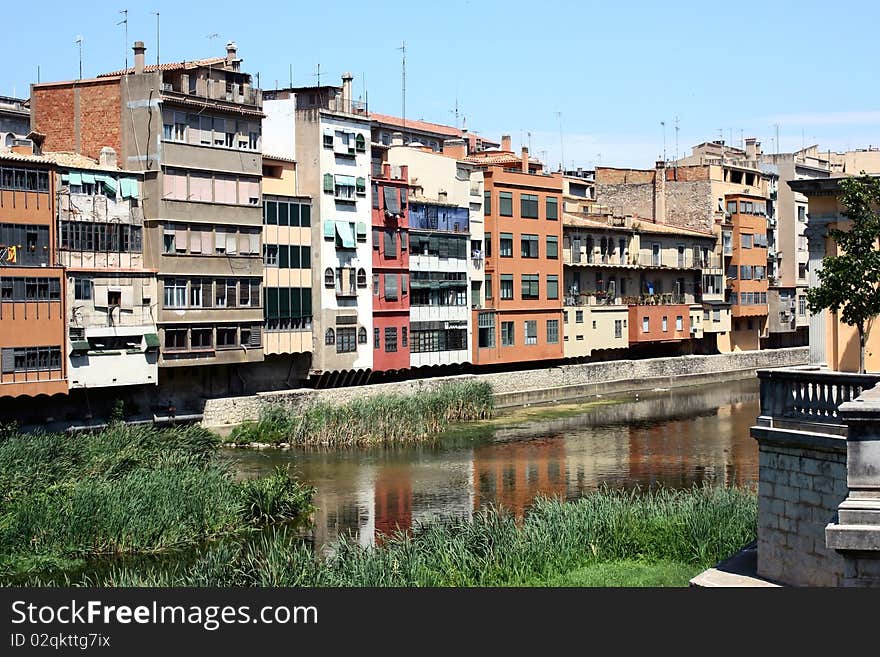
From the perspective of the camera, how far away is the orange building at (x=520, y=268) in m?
62.6

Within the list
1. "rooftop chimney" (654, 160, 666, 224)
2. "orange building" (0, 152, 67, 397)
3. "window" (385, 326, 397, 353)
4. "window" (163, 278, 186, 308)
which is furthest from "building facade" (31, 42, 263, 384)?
"rooftop chimney" (654, 160, 666, 224)

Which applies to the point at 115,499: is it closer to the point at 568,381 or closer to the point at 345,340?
the point at 345,340

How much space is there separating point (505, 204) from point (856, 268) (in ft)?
138

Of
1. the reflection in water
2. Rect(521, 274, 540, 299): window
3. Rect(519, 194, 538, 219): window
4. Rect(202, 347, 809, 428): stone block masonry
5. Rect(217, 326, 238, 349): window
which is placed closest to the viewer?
the reflection in water

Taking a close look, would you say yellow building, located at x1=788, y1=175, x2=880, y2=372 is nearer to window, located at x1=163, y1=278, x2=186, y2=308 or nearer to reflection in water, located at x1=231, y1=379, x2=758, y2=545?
reflection in water, located at x1=231, y1=379, x2=758, y2=545

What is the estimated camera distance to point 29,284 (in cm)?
4112

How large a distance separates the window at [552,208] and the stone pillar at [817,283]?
4251 cm

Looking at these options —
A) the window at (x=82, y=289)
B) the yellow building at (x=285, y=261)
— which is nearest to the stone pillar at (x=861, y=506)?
the window at (x=82, y=289)

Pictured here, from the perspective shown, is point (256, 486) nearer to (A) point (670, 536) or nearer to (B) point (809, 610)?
(A) point (670, 536)

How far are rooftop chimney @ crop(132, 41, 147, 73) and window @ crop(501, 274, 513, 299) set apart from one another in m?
22.7

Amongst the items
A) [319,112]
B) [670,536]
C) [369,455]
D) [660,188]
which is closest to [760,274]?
[660,188]

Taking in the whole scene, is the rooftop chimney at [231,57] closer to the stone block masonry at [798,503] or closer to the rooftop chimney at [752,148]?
the stone block masonry at [798,503]

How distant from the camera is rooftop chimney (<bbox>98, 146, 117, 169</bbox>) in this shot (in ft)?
145

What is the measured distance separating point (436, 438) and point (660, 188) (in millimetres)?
37058
